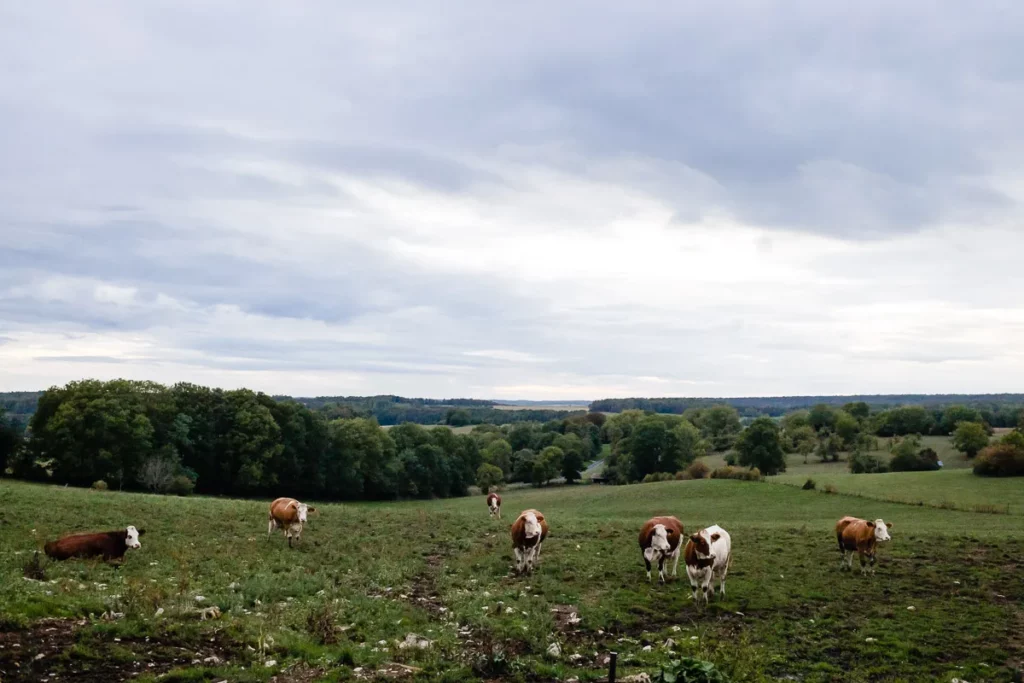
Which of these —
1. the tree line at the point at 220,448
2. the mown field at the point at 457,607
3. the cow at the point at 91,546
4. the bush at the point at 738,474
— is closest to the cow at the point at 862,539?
the mown field at the point at 457,607

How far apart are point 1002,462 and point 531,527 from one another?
59.8 m

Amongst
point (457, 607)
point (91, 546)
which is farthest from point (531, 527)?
point (91, 546)

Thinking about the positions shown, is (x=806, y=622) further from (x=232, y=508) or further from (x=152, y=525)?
(x=232, y=508)

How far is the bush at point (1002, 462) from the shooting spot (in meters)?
60.6

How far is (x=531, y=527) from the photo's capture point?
1938 centimetres

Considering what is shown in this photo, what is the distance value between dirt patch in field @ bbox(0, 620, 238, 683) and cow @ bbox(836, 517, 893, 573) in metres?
17.6

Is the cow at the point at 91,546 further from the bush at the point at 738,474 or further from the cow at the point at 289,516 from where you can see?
the bush at the point at 738,474

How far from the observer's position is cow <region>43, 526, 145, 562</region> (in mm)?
16941

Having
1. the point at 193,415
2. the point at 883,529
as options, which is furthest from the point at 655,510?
the point at 193,415

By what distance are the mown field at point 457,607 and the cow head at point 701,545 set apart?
119 cm

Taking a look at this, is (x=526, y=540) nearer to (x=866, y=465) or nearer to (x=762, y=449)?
(x=762, y=449)

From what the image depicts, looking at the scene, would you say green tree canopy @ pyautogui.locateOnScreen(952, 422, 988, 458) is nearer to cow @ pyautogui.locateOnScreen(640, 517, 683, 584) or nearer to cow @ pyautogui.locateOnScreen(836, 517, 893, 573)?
cow @ pyautogui.locateOnScreen(836, 517, 893, 573)

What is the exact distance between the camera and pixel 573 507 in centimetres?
5572

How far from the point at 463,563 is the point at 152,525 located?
10580mm
